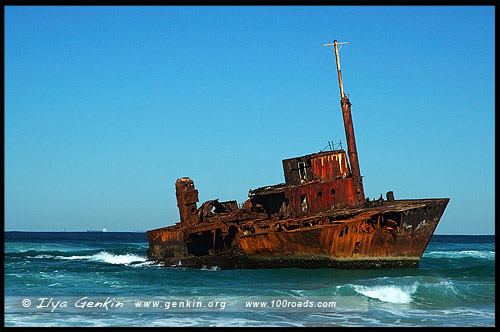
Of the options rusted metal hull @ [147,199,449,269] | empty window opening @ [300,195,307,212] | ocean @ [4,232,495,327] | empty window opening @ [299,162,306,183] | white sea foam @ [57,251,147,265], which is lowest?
white sea foam @ [57,251,147,265]

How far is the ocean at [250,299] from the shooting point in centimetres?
1689

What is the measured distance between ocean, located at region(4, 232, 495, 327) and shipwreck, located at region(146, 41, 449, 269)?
689 millimetres

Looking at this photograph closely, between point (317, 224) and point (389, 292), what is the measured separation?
20.0 ft

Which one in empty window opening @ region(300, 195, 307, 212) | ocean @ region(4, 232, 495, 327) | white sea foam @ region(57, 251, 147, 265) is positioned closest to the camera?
ocean @ region(4, 232, 495, 327)

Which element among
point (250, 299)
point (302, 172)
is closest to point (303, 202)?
point (302, 172)

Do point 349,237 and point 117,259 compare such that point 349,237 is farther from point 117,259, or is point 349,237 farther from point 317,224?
point 117,259

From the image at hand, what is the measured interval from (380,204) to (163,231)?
1390cm

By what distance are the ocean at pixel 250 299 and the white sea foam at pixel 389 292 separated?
0.03 m

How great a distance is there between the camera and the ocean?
1689 centimetres

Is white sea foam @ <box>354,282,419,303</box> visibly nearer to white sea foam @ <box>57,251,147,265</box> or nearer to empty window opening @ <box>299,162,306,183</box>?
empty window opening @ <box>299,162,306,183</box>

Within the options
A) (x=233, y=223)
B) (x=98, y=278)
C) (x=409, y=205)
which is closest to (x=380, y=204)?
(x=409, y=205)

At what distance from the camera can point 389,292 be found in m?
22.1

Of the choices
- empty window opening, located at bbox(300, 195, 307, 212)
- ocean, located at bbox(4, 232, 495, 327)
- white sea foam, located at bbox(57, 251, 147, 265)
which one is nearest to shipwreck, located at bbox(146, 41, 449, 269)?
empty window opening, located at bbox(300, 195, 307, 212)
